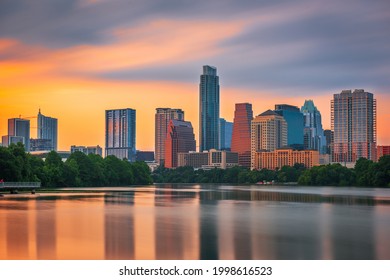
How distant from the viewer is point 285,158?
158875 mm

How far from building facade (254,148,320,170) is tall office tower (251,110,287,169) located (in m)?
18.6

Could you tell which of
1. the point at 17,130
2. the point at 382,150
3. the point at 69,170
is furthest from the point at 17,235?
the point at 382,150

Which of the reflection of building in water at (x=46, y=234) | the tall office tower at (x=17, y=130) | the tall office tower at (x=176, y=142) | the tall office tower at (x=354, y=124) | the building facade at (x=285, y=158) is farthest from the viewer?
the tall office tower at (x=176, y=142)

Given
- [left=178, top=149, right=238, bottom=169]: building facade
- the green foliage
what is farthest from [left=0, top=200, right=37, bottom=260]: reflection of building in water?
[left=178, top=149, right=238, bottom=169]: building facade

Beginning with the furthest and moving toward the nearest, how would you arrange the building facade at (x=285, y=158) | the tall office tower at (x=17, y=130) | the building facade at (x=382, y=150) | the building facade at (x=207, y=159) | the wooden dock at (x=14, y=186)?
the building facade at (x=207, y=159) → the building facade at (x=285, y=158) → the building facade at (x=382, y=150) → the tall office tower at (x=17, y=130) → the wooden dock at (x=14, y=186)

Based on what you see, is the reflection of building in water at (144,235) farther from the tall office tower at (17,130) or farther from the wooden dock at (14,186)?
the tall office tower at (17,130)

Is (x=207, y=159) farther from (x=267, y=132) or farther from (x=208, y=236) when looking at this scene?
(x=208, y=236)

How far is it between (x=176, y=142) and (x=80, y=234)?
17083cm

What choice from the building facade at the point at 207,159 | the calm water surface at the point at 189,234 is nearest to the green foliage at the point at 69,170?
the calm water surface at the point at 189,234

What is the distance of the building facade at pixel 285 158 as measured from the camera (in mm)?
151875

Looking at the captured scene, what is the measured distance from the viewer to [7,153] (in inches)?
1672

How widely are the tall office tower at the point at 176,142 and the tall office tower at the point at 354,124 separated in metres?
75.5
